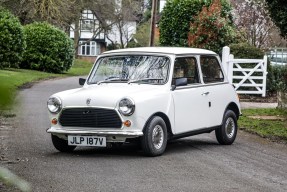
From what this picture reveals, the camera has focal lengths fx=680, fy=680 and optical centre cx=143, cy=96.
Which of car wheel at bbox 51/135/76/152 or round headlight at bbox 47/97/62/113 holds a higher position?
round headlight at bbox 47/97/62/113

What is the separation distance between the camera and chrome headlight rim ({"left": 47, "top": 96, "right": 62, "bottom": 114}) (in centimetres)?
1037

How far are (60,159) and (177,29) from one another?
772 inches

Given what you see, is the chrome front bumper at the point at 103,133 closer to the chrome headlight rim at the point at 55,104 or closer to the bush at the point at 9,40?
the chrome headlight rim at the point at 55,104

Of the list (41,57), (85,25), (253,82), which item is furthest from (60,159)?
(85,25)

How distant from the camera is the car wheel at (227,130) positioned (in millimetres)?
12164

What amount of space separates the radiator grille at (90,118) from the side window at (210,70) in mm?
2518

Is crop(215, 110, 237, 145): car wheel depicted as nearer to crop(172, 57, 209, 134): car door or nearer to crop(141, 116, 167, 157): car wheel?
crop(172, 57, 209, 134): car door

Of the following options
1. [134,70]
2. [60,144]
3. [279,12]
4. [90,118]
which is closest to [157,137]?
[90,118]

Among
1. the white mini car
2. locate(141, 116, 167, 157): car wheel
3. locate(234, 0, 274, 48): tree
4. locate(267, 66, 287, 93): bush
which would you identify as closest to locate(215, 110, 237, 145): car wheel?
the white mini car

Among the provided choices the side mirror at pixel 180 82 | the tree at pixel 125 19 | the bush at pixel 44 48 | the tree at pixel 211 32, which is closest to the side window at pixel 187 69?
the side mirror at pixel 180 82

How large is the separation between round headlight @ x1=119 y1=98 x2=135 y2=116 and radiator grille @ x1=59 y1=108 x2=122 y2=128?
118 mm

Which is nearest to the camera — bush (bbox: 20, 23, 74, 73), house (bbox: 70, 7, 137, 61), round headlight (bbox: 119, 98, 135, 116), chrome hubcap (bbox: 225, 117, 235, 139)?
round headlight (bbox: 119, 98, 135, 116)

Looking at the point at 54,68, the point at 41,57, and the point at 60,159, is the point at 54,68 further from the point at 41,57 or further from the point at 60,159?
the point at 60,159

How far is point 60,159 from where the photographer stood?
10078 millimetres
